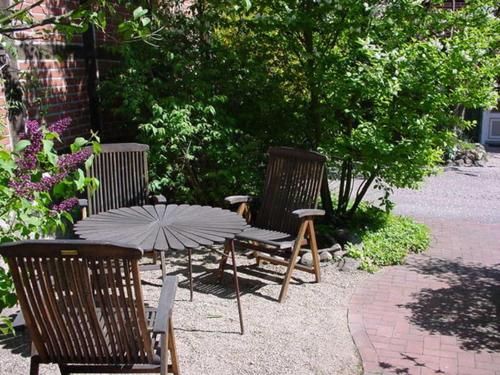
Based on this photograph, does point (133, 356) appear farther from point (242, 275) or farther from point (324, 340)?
point (242, 275)

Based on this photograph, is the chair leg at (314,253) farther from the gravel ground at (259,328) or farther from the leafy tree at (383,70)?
the leafy tree at (383,70)

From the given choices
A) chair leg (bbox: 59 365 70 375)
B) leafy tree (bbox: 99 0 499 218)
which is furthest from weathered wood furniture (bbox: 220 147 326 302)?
chair leg (bbox: 59 365 70 375)

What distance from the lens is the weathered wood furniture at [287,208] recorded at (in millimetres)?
4727

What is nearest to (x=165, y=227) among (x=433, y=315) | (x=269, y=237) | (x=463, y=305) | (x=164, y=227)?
(x=164, y=227)

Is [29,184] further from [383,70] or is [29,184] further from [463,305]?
[383,70]

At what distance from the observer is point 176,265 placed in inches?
215

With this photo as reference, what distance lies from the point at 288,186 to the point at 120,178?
168cm

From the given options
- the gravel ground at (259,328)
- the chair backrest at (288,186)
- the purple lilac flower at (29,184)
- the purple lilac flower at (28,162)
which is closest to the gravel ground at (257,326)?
the gravel ground at (259,328)

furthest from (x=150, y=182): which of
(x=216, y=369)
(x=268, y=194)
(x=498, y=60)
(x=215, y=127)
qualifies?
(x=498, y=60)

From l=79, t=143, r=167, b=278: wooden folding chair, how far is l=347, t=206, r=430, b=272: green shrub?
7.30 ft

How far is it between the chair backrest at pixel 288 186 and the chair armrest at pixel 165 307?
2.32m

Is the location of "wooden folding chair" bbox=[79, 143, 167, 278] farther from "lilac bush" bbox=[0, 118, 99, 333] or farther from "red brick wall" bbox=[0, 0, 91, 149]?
"lilac bush" bbox=[0, 118, 99, 333]

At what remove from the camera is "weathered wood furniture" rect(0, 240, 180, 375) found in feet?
7.56

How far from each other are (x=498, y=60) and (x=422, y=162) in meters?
1.40
